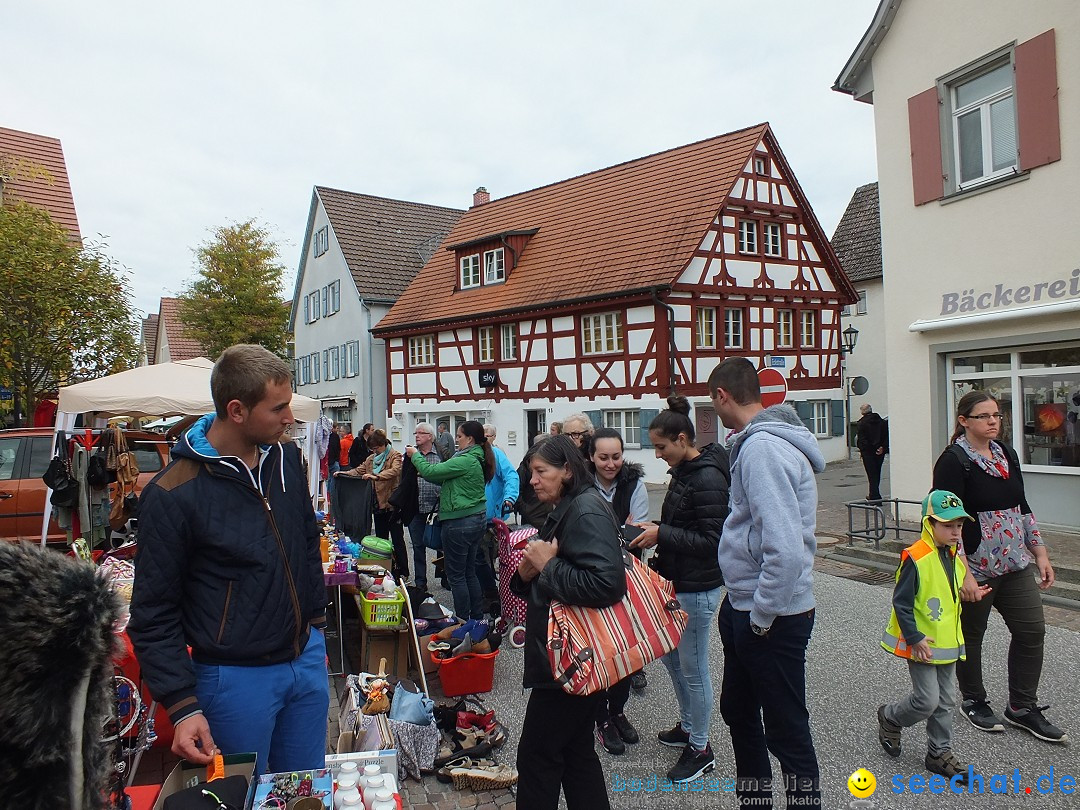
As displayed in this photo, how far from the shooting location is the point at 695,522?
3674 mm

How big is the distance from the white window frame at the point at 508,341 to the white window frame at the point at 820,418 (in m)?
8.88

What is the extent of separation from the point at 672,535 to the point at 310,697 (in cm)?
186

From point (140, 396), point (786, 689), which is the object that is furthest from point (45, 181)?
point (786, 689)

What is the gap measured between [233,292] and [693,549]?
108ft

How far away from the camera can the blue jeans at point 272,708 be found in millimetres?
2332

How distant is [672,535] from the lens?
3682 millimetres

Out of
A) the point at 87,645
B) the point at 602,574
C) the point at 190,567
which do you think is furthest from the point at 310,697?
the point at 87,645

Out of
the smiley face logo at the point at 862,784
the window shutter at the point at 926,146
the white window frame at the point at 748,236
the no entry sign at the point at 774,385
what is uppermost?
the white window frame at the point at 748,236

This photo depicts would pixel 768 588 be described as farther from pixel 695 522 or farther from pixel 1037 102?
pixel 1037 102

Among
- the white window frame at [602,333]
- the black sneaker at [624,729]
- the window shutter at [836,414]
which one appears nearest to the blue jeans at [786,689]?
the black sneaker at [624,729]

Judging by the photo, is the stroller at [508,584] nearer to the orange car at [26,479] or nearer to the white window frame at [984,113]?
the orange car at [26,479]

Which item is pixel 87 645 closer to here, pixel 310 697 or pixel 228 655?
pixel 228 655

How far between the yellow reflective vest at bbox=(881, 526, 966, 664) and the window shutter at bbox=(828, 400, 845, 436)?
19.9 metres

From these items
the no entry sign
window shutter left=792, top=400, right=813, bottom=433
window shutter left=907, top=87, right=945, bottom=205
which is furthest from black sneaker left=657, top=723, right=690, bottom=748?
window shutter left=792, top=400, right=813, bottom=433
